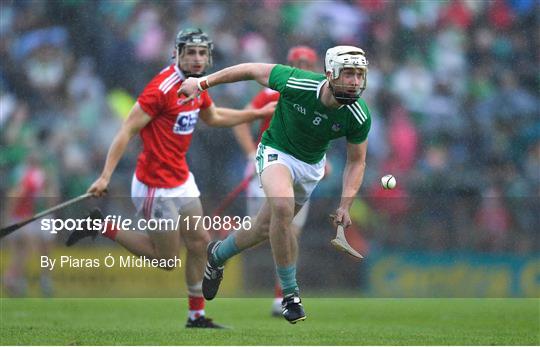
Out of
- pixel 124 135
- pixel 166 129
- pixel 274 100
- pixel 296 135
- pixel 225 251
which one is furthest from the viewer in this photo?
pixel 274 100

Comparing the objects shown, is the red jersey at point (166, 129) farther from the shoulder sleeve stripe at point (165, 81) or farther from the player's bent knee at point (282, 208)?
the player's bent knee at point (282, 208)

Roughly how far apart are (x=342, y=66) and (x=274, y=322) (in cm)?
308

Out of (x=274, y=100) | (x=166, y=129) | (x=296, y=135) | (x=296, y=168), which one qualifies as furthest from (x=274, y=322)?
(x=296, y=135)

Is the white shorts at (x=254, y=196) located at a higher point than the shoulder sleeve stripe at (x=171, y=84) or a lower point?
higher

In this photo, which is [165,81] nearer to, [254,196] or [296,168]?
[296,168]

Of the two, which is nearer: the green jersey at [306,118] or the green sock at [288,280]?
the green sock at [288,280]

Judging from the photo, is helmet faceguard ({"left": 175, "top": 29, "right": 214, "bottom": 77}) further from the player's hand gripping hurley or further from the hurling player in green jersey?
the player's hand gripping hurley

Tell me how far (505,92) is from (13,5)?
6.35 metres

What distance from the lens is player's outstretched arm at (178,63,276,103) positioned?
7004 mm

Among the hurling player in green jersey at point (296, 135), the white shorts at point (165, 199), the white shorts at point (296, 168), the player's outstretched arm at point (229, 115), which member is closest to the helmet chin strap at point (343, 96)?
the hurling player in green jersey at point (296, 135)

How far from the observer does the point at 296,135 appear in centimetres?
720

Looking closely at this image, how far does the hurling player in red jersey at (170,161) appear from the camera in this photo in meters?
8.24

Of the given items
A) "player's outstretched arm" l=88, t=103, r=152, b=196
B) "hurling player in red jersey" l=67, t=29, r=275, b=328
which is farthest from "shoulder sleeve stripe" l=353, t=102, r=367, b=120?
"player's outstretched arm" l=88, t=103, r=152, b=196

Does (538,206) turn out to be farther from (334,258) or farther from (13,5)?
(13,5)
